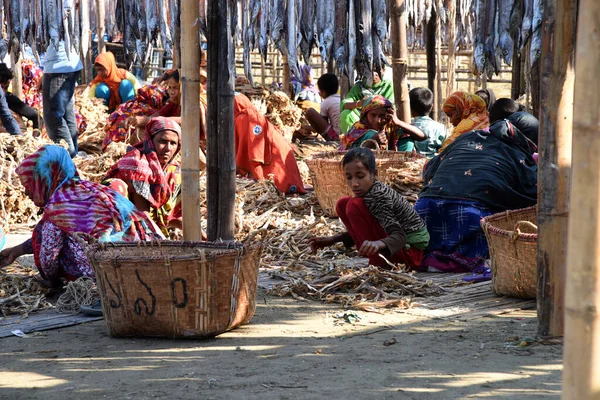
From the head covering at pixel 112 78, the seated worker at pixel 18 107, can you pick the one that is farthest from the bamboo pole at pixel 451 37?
the seated worker at pixel 18 107

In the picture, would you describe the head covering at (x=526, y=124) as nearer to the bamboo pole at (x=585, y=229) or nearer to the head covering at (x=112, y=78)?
the bamboo pole at (x=585, y=229)

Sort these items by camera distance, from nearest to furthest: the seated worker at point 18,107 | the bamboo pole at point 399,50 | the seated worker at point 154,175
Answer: the seated worker at point 154,175 < the bamboo pole at point 399,50 < the seated worker at point 18,107

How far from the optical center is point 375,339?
3.99 metres

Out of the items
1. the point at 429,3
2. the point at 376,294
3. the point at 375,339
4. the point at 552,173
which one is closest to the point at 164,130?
the point at 376,294

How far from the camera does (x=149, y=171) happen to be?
223 inches

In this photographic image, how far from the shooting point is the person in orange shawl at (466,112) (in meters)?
7.29

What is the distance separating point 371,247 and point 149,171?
1642 millimetres

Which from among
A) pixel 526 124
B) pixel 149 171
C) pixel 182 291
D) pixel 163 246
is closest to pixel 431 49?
pixel 526 124

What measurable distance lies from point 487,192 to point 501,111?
1218 mm

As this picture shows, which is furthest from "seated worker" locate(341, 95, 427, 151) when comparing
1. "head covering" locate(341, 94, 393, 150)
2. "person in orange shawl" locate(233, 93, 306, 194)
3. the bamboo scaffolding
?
the bamboo scaffolding

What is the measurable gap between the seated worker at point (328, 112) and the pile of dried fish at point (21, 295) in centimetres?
654

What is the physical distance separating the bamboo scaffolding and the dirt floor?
83 centimetres

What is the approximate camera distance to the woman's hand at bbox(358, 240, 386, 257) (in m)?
5.11

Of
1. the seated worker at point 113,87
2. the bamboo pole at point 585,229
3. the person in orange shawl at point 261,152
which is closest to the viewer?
the bamboo pole at point 585,229
